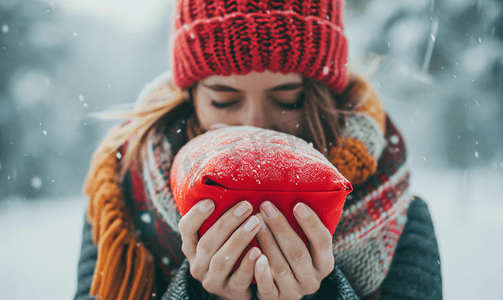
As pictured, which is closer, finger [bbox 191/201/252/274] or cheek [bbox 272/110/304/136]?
finger [bbox 191/201/252/274]

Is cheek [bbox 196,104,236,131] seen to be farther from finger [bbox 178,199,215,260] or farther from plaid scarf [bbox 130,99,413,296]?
finger [bbox 178,199,215,260]

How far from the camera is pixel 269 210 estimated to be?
39 cm

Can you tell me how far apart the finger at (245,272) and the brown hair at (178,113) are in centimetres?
36

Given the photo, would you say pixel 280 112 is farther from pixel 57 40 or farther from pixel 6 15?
pixel 6 15

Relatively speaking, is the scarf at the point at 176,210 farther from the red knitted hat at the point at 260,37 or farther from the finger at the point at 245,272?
the finger at the point at 245,272

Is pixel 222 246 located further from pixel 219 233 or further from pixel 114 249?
pixel 114 249

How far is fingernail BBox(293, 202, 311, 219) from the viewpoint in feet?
1.28

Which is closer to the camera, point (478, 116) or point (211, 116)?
point (211, 116)

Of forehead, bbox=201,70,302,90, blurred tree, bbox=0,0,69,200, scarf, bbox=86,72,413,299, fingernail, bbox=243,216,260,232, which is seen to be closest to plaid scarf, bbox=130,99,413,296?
scarf, bbox=86,72,413,299

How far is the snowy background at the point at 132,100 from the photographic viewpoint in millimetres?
1646

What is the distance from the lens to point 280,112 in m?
0.69

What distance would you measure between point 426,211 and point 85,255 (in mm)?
1099

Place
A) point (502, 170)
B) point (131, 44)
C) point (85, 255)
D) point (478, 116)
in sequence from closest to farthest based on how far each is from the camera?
point (85, 255)
point (131, 44)
point (478, 116)
point (502, 170)

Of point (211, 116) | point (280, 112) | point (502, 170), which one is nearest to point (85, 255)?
point (211, 116)
